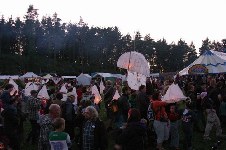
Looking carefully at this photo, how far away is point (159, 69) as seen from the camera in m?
121

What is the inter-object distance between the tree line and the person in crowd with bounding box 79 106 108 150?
273ft

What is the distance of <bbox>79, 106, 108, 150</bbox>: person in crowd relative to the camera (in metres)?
7.27

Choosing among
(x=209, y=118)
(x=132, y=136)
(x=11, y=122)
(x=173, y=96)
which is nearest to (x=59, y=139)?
(x=132, y=136)

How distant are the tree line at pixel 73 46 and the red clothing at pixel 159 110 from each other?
79906mm

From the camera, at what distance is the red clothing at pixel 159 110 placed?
10695 mm

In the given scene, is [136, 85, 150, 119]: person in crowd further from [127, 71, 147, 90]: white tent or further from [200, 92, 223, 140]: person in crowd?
[200, 92, 223, 140]: person in crowd

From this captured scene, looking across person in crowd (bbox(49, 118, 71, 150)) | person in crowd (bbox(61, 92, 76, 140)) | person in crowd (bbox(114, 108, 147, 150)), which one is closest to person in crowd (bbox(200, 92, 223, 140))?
person in crowd (bbox(61, 92, 76, 140))

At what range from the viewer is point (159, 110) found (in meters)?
10.7

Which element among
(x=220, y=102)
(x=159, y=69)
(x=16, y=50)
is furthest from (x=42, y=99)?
(x=159, y=69)

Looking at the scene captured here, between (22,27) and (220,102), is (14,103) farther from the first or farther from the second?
(22,27)

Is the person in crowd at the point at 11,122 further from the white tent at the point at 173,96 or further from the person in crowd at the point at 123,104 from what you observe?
the white tent at the point at 173,96

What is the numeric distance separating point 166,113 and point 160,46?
113886mm

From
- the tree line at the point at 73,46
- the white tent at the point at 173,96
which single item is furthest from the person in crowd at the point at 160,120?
the tree line at the point at 73,46

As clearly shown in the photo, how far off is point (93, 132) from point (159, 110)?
3791 mm
